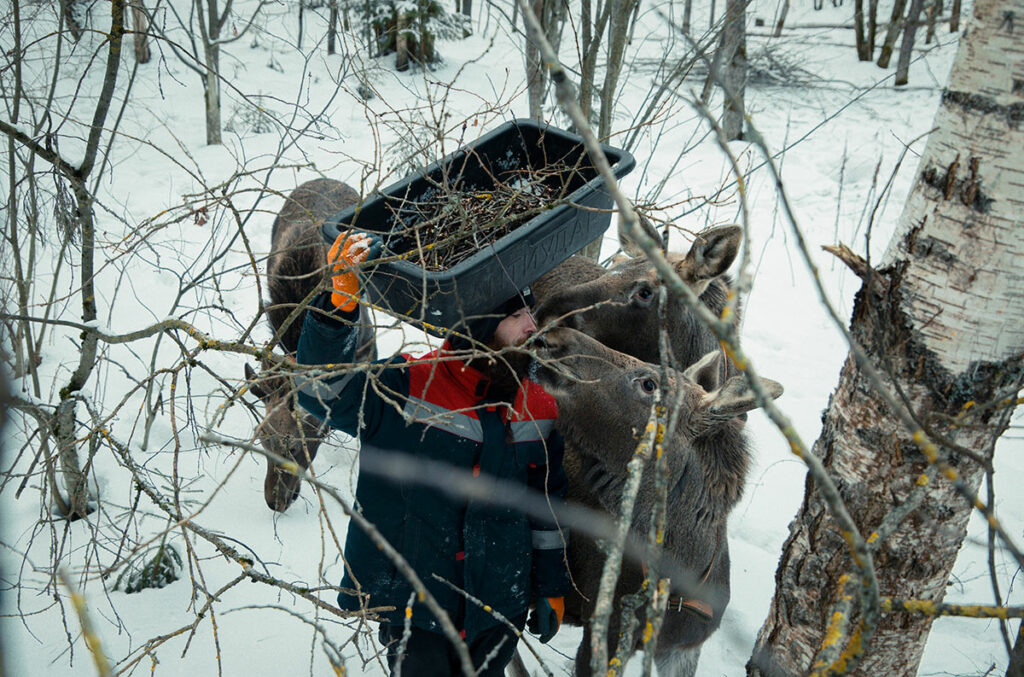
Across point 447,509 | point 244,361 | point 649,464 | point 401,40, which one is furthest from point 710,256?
point 401,40

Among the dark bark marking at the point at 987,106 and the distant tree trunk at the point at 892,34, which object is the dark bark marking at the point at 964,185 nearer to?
the dark bark marking at the point at 987,106

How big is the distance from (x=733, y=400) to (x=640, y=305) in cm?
107

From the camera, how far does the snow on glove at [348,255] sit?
210 cm

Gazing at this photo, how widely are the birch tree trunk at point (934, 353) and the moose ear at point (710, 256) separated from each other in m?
1.33

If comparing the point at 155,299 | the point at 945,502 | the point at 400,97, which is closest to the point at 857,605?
the point at 945,502

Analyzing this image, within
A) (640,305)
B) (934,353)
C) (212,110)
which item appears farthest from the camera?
(212,110)

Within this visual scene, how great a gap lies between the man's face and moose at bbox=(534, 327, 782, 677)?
0.25 ft

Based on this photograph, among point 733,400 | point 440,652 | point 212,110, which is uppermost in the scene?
point 212,110

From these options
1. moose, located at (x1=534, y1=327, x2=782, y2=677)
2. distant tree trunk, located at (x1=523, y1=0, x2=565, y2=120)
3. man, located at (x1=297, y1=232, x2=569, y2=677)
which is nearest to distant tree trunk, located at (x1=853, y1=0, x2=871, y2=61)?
distant tree trunk, located at (x1=523, y1=0, x2=565, y2=120)

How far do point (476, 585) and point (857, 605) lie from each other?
138 cm

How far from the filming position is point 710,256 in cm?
326

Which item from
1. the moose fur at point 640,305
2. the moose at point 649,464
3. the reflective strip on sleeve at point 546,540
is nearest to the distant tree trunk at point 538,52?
the moose fur at point 640,305

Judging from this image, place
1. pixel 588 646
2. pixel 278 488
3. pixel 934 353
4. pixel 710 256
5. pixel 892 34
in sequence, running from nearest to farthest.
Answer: pixel 934 353 → pixel 588 646 → pixel 710 256 → pixel 278 488 → pixel 892 34

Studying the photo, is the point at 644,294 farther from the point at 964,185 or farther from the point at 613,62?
the point at 964,185
